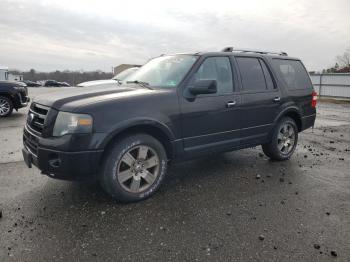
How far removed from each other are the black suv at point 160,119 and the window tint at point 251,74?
18mm

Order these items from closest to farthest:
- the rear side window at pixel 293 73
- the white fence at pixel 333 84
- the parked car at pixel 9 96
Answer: the rear side window at pixel 293 73 → the parked car at pixel 9 96 → the white fence at pixel 333 84

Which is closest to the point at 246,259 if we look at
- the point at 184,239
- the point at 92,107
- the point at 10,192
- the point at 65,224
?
the point at 184,239

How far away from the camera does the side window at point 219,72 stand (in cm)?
459

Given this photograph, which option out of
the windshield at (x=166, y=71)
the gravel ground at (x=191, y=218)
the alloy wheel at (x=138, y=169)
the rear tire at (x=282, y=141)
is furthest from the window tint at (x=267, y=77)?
the alloy wheel at (x=138, y=169)

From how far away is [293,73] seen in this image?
6094 mm

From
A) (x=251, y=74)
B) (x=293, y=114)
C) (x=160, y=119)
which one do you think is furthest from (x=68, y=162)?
(x=293, y=114)

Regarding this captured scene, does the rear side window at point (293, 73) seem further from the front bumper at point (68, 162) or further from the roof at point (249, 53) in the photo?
the front bumper at point (68, 162)

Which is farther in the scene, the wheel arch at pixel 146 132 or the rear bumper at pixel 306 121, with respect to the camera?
the rear bumper at pixel 306 121

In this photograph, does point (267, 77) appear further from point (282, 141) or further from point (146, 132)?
point (146, 132)

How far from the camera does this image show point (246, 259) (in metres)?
2.80

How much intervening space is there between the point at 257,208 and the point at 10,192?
315 cm

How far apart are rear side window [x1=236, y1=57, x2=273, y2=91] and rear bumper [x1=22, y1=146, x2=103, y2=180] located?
2691 millimetres

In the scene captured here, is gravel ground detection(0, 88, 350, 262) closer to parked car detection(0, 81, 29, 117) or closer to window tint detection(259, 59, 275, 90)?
window tint detection(259, 59, 275, 90)

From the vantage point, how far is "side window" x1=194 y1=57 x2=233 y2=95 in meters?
4.59
